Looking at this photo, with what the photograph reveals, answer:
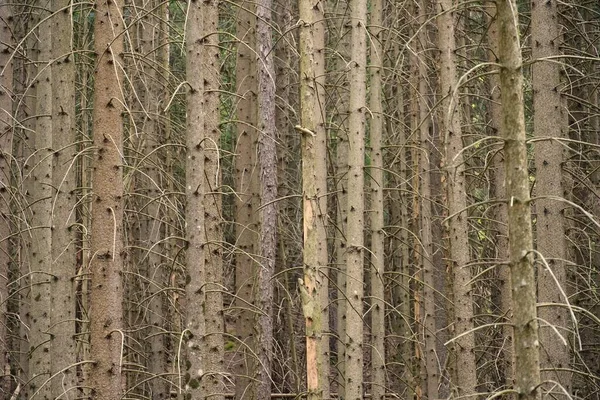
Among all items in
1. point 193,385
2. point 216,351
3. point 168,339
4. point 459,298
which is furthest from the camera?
point 168,339

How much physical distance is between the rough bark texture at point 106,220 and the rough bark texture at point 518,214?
325 cm

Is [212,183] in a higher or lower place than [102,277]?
higher

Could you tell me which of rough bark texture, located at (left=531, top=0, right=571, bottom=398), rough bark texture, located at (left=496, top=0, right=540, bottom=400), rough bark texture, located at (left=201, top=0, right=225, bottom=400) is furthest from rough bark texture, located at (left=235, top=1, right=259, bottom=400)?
rough bark texture, located at (left=496, top=0, right=540, bottom=400)

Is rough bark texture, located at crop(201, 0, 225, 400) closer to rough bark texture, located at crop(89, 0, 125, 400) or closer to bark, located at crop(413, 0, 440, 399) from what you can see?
rough bark texture, located at crop(89, 0, 125, 400)

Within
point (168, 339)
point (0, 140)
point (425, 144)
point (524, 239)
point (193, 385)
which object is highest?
point (425, 144)

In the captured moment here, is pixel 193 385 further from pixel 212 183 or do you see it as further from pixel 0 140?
pixel 0 140

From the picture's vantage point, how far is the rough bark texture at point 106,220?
6.83 metres

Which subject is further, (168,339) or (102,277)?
(168,339)

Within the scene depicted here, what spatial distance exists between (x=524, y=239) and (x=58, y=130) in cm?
494

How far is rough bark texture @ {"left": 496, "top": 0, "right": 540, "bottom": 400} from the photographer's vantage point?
4.85m

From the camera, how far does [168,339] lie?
675 inches

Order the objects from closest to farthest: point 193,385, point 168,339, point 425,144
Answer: point 193,385 < point 425,144 < point 168,339

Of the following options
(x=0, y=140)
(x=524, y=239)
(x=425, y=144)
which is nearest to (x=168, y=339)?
(x=425, y=144)

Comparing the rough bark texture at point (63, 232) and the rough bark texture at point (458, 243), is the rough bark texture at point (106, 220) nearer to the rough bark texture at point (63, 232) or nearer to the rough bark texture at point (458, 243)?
the rough bark texture at point (63, 232)
